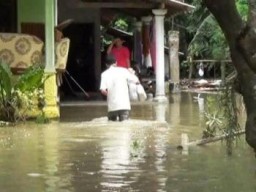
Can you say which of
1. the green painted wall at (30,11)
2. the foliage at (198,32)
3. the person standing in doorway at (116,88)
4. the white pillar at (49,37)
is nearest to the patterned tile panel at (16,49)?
the white pillar at (49,37)

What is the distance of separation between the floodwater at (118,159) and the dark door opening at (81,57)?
8948 millimetres

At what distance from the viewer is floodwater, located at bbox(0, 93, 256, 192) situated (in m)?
8.87

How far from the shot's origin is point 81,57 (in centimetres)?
2583

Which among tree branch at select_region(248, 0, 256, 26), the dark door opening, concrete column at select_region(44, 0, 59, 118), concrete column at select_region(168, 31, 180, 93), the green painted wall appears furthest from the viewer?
concrete column at select_region(168, 31, 180, 93)

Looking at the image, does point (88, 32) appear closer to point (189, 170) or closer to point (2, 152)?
point (2, 152)

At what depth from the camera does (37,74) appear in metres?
16.5

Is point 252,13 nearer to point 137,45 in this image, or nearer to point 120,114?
point 120,114

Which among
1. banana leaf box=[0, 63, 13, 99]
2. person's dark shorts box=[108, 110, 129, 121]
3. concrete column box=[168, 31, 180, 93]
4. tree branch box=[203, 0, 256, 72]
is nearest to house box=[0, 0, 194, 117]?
banana leaf box=[0, 63, 13, 99]

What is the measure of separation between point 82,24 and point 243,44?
1965cm

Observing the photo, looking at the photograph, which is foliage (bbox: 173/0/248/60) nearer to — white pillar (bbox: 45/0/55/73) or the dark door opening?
the dark door opening

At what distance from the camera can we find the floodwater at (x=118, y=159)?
8867mm

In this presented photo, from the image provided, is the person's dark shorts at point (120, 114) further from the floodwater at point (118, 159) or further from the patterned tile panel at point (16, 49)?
the patterned tile panel at point (16, 49)

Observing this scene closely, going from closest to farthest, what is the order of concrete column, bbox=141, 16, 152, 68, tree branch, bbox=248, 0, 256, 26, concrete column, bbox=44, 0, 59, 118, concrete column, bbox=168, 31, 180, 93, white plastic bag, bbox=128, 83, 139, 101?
tree branch, bbox=248, 0, 256, 26, white plastic bag, bbox=128, 83, 139, 101, concrete column, bbox=44, 0, 59, 118, concrete column, bbox=141, 16, 152, 68, concrete column, bbox=168, 31, 180, 93

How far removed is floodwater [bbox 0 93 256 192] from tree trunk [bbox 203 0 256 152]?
2302mm
